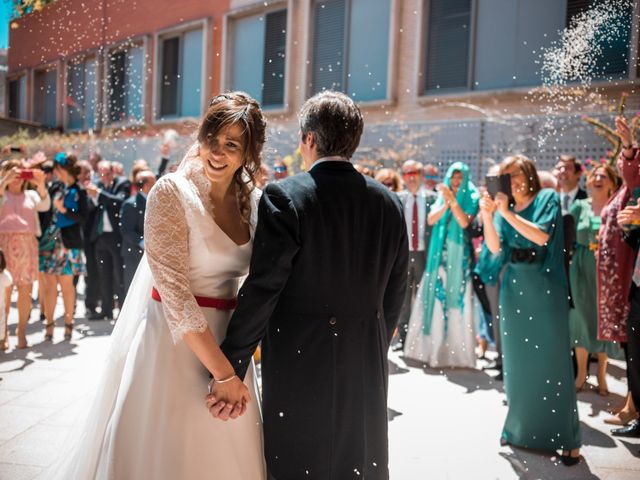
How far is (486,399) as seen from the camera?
4375mm

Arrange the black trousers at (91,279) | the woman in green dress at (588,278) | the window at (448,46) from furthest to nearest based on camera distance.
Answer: the window at (448,46)
the black trousers at (91,279)
the woman in green dress at (588,278)

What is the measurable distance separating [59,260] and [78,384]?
207 cm

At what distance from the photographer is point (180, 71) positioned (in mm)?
7195

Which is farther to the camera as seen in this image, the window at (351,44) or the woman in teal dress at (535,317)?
the window at (351,44)

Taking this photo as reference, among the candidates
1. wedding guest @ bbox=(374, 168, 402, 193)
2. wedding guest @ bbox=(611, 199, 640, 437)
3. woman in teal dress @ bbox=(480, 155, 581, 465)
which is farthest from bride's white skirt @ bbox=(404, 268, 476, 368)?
woman in teal dress @ bbox=(480, 155, 581, 465)

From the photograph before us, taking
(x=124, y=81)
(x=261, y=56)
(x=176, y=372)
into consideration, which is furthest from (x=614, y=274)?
(x=261, y=56)

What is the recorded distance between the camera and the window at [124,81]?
5969 mm

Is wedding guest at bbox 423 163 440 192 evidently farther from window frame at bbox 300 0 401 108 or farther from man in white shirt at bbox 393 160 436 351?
window frame at bbox 300 0 401 108

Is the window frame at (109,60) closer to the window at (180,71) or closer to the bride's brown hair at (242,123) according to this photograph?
the window at (180,71)

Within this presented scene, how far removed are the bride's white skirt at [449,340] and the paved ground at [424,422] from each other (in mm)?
147

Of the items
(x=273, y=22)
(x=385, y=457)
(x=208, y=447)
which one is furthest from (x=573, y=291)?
(x=273, y=22)

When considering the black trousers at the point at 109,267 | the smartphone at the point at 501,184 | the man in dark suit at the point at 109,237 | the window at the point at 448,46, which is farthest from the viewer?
the window at the point at 448,46

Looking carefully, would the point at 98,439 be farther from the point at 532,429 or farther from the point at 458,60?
the point at 458,60

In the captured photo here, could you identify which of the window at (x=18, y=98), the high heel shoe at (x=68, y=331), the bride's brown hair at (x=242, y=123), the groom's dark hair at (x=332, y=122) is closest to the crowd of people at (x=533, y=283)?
the groom's dark hair at (x=332, y=122)
